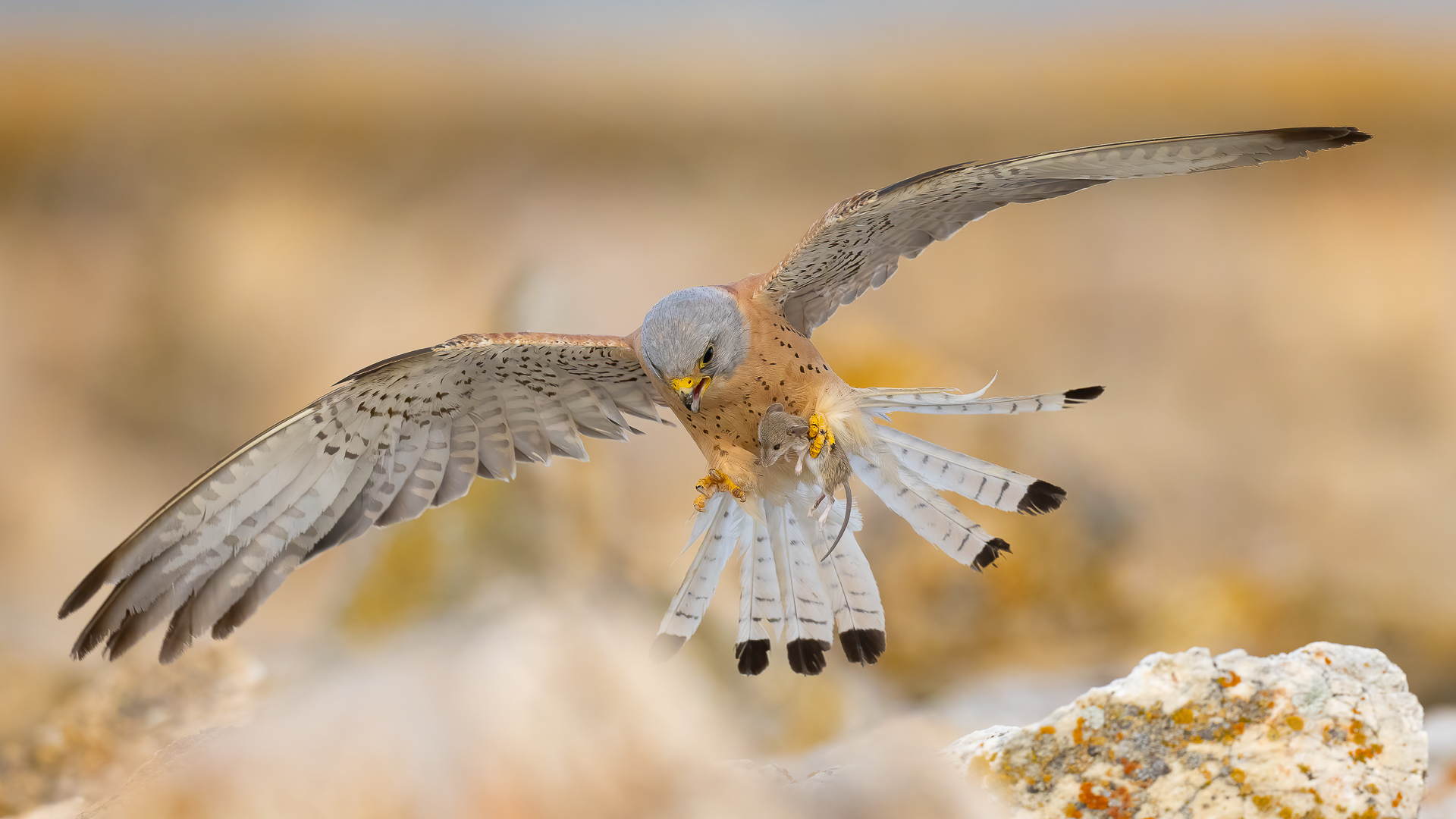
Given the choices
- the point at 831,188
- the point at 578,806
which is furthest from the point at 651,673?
the point at 831,188

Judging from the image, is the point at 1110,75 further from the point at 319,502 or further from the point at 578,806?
the point at 578,806

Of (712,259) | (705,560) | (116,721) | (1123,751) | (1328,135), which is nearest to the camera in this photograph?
(1328,135)

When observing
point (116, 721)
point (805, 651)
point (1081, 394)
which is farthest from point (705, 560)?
point (116, 721)

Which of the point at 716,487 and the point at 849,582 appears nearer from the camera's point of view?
the point at 716,487

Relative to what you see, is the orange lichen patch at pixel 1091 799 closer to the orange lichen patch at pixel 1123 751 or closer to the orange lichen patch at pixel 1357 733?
the orange lichen patch at pixel 1123 751

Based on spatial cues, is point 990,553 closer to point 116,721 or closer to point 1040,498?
point 1040,498

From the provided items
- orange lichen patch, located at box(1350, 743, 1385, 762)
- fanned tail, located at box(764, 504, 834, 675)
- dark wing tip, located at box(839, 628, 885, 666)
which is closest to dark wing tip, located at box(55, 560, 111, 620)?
fanned tail, located at box(764, 504, 834, 675)
